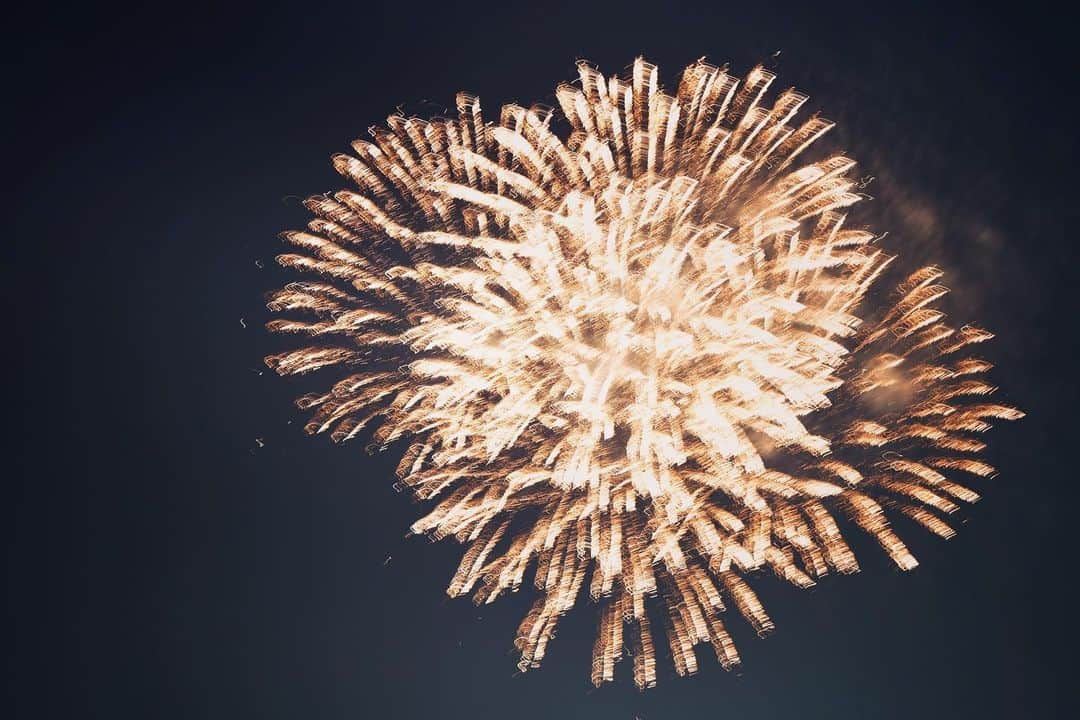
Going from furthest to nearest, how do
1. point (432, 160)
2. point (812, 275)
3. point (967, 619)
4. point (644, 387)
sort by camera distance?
point (967, 619) → point (432, 160) → point (812, 275) → point (644, 387)

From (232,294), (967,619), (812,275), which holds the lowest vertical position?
(967,619)

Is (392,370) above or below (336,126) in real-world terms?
below

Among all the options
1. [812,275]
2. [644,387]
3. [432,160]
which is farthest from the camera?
[432,160]

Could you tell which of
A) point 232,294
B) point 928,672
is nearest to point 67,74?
point 232,294

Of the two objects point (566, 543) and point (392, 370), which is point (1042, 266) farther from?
point (392, 370)

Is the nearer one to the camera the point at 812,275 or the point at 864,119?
the point at 812,275

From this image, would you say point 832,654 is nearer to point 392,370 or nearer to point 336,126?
point 392,370
